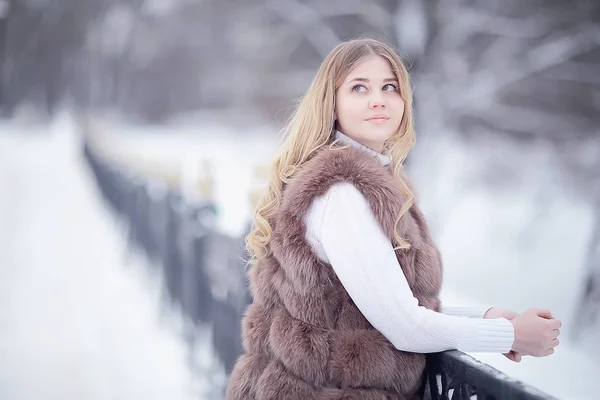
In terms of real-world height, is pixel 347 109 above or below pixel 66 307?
above

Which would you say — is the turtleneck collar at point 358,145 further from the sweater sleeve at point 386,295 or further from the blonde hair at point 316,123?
the sweater sleeve at point 386,295

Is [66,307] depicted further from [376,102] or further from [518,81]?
[518,81]

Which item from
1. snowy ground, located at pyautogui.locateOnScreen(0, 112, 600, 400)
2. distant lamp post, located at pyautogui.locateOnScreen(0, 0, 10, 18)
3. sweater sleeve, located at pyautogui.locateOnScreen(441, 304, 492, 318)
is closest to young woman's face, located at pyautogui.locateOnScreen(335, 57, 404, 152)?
sweater sleeve, located at pyautogui.locateOnScreen(441, 304, 492, 318)

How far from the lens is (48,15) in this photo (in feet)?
10.5

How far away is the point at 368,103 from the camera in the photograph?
1173 mm

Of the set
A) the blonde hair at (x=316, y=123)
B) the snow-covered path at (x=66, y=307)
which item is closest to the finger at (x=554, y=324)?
the blonde hair at (x=316, y=123)

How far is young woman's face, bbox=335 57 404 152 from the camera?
1.18m

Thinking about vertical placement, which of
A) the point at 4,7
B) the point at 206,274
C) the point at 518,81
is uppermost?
the point at 518,81

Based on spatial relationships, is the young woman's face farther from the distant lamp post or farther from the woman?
the distant lamp post

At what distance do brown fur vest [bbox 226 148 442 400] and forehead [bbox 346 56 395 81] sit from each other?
157 mm

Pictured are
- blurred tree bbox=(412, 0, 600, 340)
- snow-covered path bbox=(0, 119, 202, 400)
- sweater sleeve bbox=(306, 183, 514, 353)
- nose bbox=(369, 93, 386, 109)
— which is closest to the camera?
sweater sleeve bbox=(306, 183, 514, 353)

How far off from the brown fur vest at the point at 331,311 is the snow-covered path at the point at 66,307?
1.56 metres

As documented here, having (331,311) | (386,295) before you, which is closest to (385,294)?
(386,295)

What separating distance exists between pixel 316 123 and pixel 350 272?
0.32 metres
